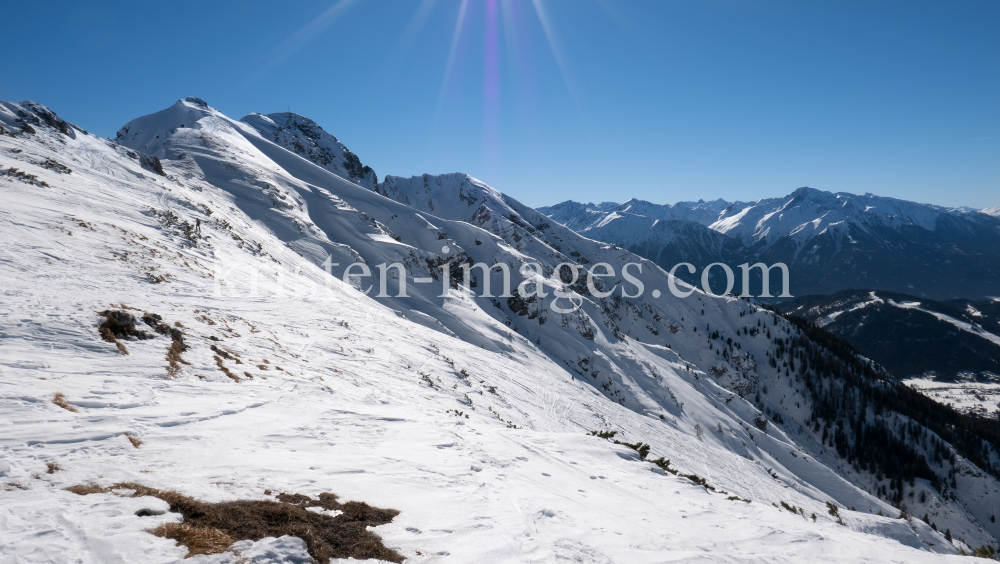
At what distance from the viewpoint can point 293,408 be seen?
1184 cm

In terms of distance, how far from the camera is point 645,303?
396 ft

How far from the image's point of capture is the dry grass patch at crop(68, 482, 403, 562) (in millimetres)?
5082

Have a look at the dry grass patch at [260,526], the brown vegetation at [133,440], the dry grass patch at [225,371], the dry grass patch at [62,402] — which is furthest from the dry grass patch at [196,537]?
the dry grass patch at [225,371]

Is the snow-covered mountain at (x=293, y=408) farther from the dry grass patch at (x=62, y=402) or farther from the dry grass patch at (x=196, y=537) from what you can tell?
the dry grass patch at (x=62, y=402)

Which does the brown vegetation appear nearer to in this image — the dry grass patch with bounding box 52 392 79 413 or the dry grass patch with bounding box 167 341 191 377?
the dry grass patch with bounding box 52 392 79 413

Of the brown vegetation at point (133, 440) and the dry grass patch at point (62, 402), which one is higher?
the dry grass patch at point (62, 402)

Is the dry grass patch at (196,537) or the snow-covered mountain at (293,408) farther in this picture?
the snow-covered mountain at (293,408)

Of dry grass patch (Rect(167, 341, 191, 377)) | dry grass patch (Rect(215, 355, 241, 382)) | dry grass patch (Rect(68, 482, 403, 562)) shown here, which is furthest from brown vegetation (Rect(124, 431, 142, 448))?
dry grass patch (Rect(215, 355, 241, 382))

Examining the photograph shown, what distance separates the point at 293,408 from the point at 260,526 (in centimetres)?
699

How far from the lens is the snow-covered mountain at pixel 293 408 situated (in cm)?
645

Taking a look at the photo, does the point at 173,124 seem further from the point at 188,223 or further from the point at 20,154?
the point at 188,223

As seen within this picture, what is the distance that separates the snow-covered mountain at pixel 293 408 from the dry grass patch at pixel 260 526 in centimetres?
9

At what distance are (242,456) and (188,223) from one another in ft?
105

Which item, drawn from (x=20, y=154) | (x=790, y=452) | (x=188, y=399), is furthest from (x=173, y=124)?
(x=790, y=452)
